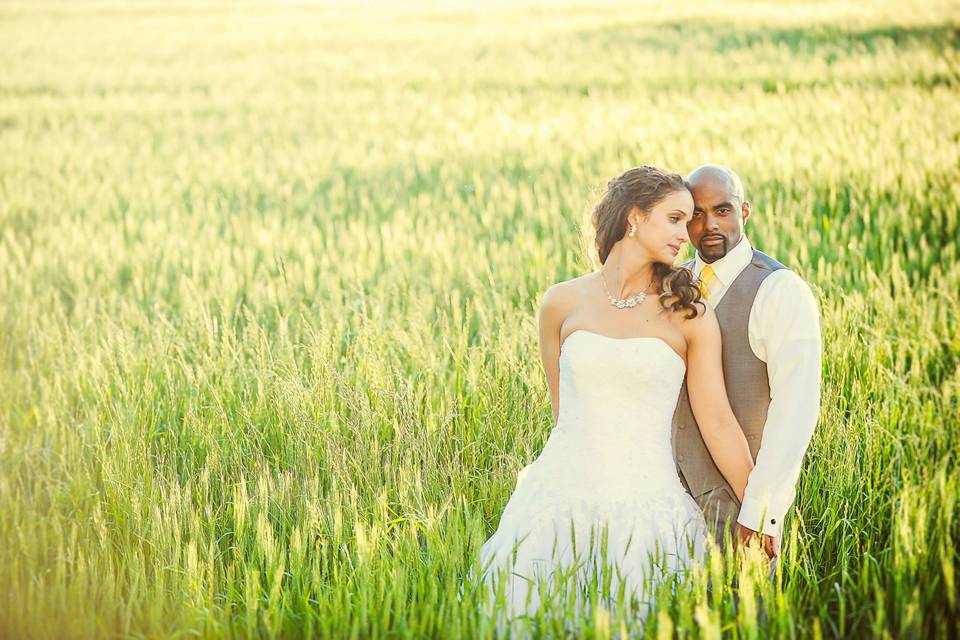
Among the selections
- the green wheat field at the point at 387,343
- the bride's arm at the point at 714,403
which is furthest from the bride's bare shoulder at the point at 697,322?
the green wheat field at the point at 387,343

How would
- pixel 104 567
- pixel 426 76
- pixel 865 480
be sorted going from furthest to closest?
pixel 426 76, pixel 865 480, pixel 104 567

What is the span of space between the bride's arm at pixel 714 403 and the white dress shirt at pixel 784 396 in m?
0.07

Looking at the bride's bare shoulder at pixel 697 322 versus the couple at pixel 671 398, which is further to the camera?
the bride's bare shoulder at pixel 697 322

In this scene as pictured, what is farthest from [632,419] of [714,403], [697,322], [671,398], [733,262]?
[733,262]

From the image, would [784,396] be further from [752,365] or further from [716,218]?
[716,218]

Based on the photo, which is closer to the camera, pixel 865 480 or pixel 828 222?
pixel 865 480

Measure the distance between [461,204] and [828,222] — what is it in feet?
9.70

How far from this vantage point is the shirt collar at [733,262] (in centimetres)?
290

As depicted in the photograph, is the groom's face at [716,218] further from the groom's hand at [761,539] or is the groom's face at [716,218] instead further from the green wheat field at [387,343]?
the groom's hand at [761,539]

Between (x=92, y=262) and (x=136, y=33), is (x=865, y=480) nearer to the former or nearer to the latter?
(x=92, y=262)

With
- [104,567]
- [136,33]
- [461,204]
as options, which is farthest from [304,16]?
[104,567]

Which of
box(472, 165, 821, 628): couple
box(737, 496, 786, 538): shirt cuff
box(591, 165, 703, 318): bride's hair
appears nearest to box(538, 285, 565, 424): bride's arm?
box(472, 165, 821, 628): couple

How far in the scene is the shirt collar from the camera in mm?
2904

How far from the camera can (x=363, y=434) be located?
3.86 metres
